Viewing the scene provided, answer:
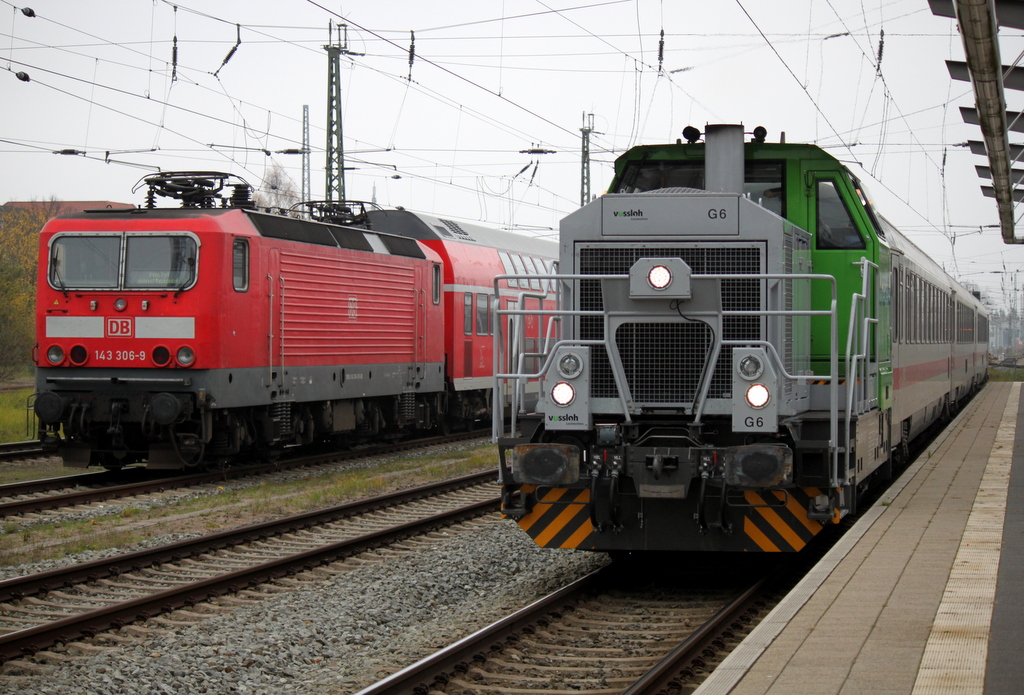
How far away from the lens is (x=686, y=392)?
7.82m

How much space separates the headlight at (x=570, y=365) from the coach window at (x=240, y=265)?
7.68 meters

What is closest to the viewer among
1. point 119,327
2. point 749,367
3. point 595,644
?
point 595,644

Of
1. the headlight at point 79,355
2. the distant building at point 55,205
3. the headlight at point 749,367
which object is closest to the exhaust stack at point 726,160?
the headlight at point 749,367

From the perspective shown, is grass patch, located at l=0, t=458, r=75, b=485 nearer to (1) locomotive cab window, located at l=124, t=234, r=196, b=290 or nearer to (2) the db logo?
(2) the db logo

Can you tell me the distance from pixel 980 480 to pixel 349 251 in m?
10.0

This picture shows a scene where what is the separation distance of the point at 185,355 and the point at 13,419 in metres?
11.0

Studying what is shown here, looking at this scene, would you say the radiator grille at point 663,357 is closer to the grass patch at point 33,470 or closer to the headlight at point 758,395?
the headlight at point 758,395

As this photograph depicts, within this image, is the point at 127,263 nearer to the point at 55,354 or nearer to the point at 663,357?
the point at 55,354

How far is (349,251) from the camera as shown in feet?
56.7

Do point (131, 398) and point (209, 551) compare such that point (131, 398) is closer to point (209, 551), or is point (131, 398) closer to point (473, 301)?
point (209, 551)

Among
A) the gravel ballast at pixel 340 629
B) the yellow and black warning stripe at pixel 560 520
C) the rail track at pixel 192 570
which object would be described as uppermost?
the yellow and black warning stripe at pixel 560 520

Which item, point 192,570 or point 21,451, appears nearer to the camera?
point 192,570

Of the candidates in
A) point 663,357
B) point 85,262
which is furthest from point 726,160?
point 85,262

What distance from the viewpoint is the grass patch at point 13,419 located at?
20.5 metres
